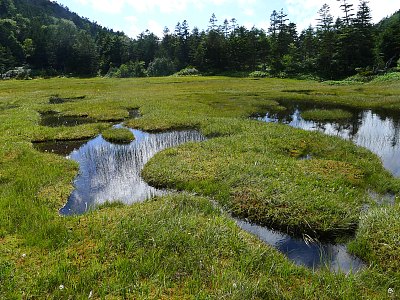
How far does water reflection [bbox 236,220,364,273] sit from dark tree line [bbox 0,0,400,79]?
69073mm

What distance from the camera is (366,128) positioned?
2661 cm

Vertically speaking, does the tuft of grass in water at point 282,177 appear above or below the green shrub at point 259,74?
below

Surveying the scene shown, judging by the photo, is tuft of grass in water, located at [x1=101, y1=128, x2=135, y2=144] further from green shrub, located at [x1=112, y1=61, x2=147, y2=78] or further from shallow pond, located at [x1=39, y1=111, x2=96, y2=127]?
green shrub, located at [x1=112, y1=61, x2=147, y2=78]

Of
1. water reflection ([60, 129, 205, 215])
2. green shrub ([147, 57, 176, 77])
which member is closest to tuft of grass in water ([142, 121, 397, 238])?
water reflection ([60, 129, 205, 215])

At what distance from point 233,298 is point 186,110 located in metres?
27.2

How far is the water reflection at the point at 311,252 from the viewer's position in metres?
9.03

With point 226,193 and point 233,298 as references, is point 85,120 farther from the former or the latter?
point 233,298

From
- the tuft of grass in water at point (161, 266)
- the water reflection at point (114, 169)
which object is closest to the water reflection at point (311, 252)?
the tuft of grass in water at point (161, 266)

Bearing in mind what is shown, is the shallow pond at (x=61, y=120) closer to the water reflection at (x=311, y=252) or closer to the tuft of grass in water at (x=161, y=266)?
the tuft of grass in water at (x=161, y=266)

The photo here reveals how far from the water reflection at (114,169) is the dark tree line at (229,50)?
61.9 meters

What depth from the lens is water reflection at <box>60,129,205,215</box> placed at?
1369 cm

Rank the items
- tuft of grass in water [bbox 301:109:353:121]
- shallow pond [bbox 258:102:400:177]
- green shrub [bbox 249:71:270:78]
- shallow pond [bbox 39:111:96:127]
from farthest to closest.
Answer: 1. green shrub [bbox 249:71:270:78]
2. tuft of grass in water [bbox 301:109:353:121]
3. shallow pond [bbox 39:111:96:127]
4. shallow pond [bbox 258:102:400:177]

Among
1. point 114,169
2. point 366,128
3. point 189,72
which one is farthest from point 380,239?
point 189,72

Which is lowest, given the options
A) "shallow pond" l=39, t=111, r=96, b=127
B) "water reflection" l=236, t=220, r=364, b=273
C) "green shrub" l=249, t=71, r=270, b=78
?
"water reflection" l=236, t=220, r=364, b=273
